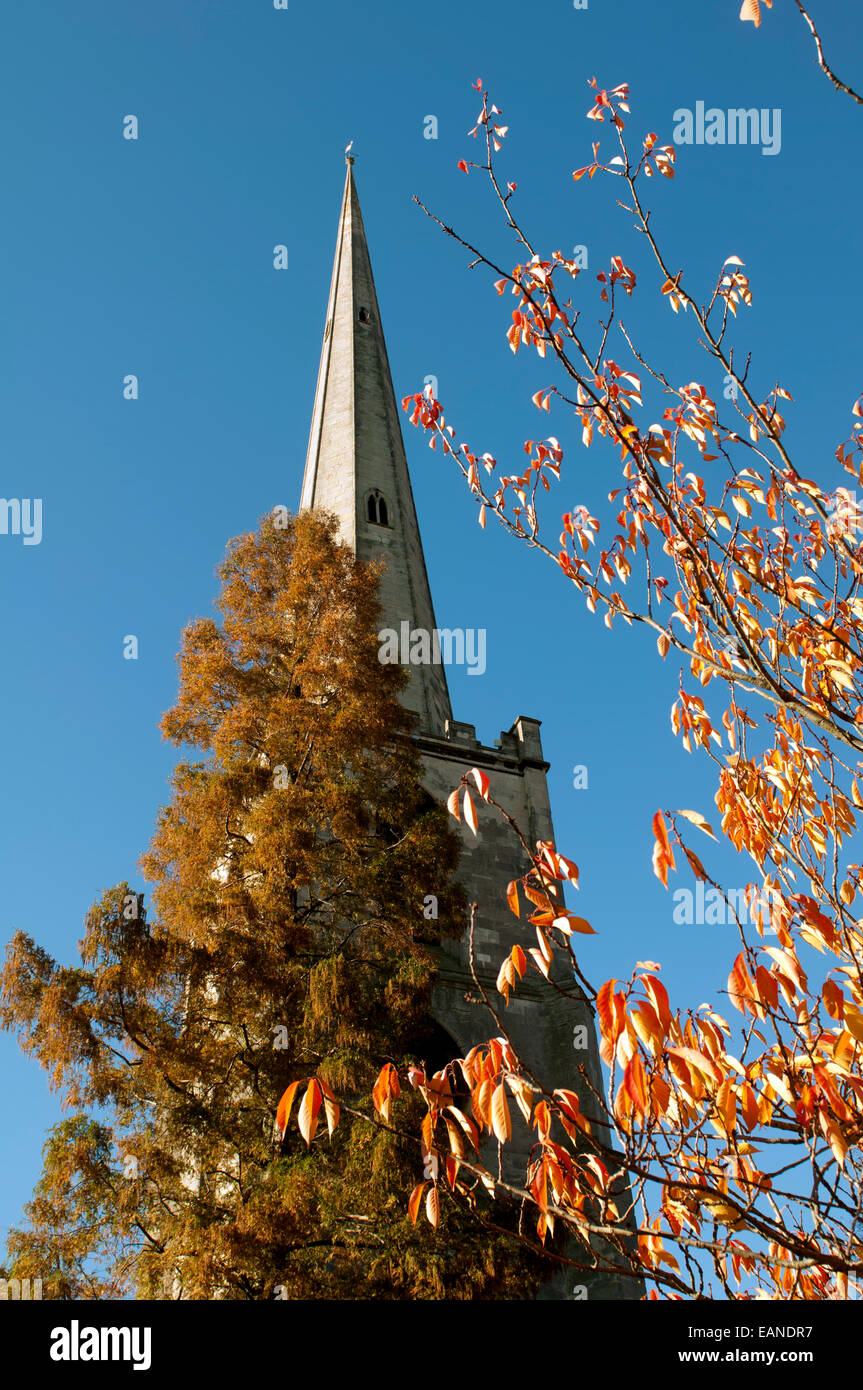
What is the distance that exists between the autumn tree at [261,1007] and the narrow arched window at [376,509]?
10822 millimetres

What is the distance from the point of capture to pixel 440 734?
760 inches

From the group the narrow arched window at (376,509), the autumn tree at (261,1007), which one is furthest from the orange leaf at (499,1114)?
the narrow arched window at (376,509)

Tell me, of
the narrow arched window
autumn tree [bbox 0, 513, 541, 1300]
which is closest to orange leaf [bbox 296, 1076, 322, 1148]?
autumn tree [bbox 0, 513, 541, 1300]

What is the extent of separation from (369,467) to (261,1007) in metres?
16.4

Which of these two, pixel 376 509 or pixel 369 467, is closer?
pixel 376 509

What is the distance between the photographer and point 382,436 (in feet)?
82.2

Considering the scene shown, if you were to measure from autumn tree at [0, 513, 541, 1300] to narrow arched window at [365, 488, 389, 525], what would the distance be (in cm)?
A: 1082

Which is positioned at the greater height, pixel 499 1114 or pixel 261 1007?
pixel 261 1007

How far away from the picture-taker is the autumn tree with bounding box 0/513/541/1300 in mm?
8258

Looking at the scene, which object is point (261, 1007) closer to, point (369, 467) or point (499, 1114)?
point (499, 1114)

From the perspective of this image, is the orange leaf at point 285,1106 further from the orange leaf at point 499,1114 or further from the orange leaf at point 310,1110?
the orange leaf at point 499,1114

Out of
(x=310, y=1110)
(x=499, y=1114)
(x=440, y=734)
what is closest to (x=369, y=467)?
(x=440, y=734)

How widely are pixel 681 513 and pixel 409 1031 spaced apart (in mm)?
6851
